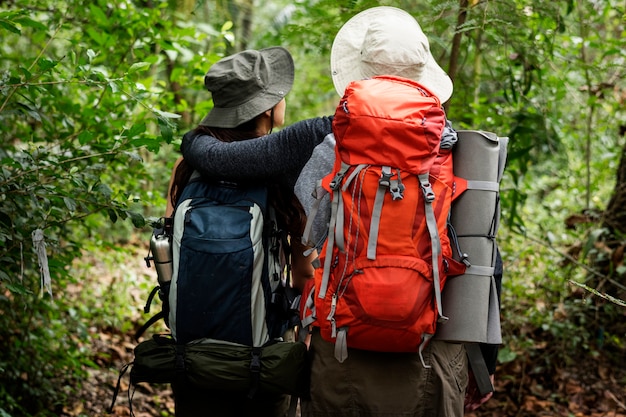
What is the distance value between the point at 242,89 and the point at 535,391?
126 inches

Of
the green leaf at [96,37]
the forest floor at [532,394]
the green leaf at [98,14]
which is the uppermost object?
the green leaf at [98,14]

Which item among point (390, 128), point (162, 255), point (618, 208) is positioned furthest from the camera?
point (618, 208)

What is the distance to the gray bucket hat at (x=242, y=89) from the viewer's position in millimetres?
2621

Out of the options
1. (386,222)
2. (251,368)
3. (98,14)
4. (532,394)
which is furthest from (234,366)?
(532,394)

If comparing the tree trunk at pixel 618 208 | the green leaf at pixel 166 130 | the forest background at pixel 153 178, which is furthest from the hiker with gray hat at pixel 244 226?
the tree trunk at pixel 618 208

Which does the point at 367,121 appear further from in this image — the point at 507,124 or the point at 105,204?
the point at 507,124

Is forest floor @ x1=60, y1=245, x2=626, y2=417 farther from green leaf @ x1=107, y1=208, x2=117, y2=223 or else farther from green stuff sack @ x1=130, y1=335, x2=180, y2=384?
green stuff sack @ x1=130, y1=335, x2=180, y2=384

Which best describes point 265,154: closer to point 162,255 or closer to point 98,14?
point 162,255

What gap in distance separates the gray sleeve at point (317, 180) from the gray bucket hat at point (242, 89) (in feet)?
1.48

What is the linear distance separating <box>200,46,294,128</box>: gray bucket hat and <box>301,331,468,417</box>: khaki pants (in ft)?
3.30

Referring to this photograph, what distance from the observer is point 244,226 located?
2.43 metres

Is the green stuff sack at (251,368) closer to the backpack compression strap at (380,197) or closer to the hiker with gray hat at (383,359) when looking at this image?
the hiker with gray hat at (383,359)

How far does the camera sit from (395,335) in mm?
2004

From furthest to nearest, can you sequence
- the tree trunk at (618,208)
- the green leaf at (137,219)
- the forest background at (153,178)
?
the tree trunk at (618,208)
the forest background at (153,178)
the green leaf at (137,219)
